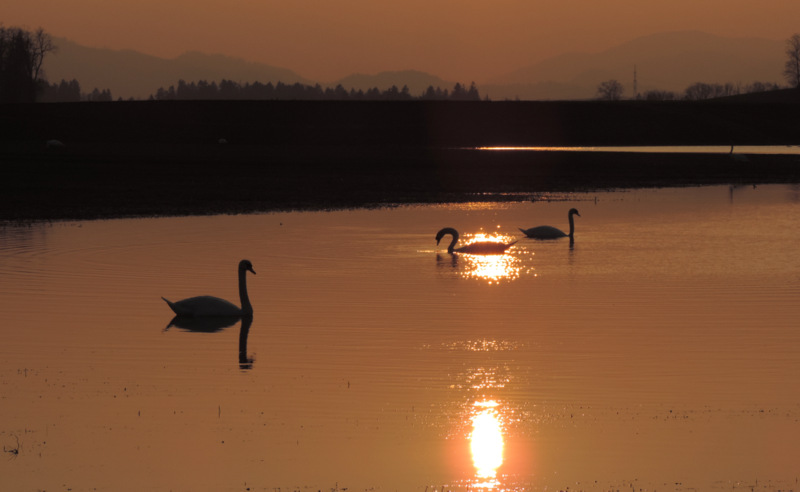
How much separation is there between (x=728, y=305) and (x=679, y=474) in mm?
9778

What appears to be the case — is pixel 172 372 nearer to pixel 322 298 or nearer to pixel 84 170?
pixel 322 298

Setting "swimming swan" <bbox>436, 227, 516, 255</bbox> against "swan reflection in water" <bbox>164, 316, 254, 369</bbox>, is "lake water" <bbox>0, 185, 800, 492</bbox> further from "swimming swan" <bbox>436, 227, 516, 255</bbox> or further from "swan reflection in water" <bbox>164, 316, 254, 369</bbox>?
"swimming swan" <bbox>436, 227, 516, 255</bbox>

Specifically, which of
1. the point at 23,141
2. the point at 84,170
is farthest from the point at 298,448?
the point at 23,141

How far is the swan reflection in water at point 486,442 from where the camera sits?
994 centimetres

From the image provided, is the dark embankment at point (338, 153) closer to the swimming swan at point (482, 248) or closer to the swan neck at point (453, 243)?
the swan neck at point (453, 243)

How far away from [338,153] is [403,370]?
65696 millimetres

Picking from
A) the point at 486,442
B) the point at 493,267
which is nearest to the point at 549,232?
the point at 493,267

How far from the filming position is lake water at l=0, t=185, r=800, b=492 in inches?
406

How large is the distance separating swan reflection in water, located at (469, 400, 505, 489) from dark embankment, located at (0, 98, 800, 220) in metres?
26.8

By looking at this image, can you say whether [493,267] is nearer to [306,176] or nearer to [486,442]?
[486,442]

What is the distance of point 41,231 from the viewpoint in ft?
104

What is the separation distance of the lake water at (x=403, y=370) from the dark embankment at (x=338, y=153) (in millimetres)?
16055

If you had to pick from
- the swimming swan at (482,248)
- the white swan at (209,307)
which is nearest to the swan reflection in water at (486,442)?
the white swan at (209,307)

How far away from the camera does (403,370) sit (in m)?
14.2
